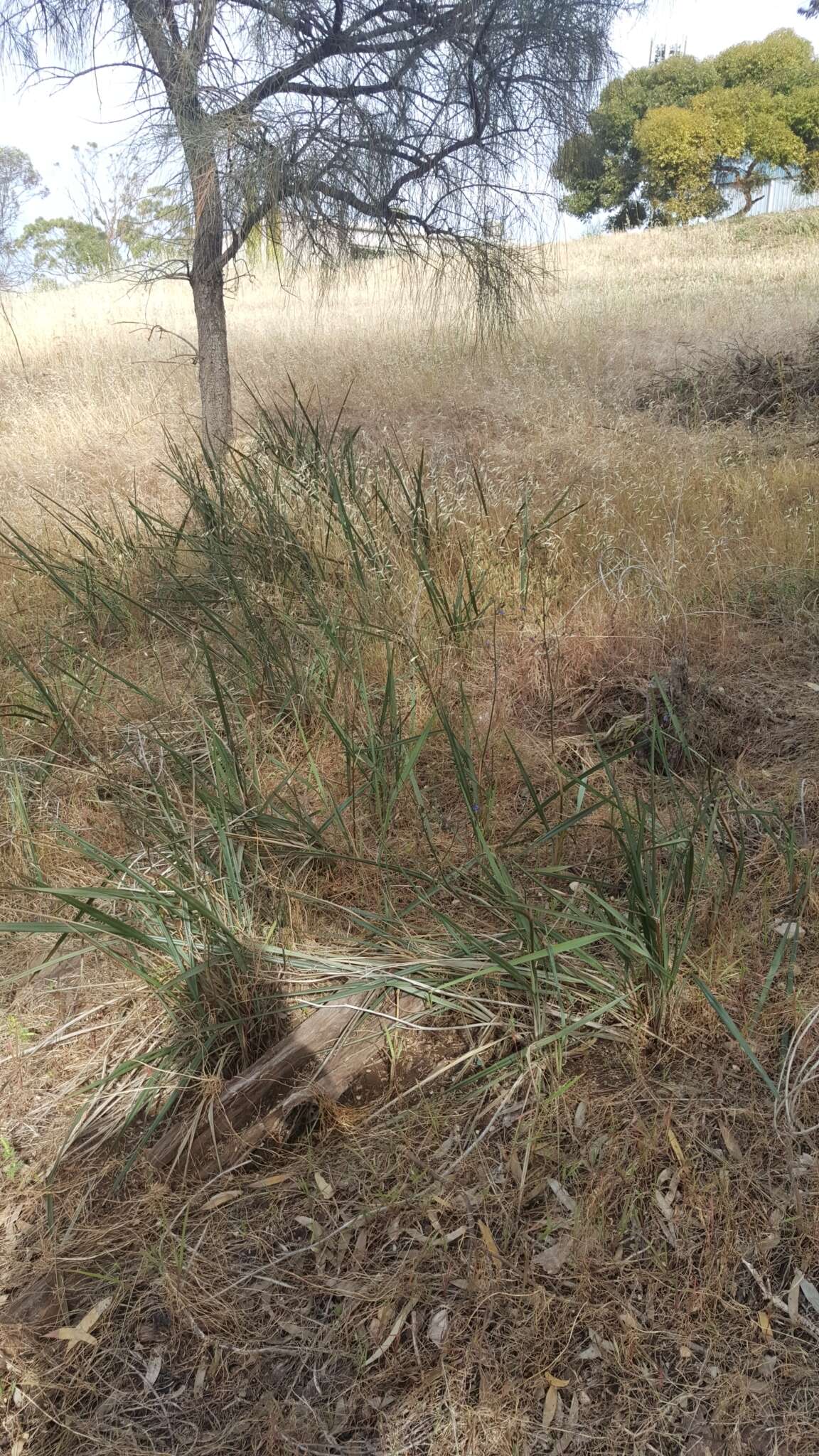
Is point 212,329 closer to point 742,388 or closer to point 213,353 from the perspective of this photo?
point 213,353

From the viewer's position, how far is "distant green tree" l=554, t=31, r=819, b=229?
18.9m

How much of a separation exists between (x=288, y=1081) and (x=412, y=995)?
0.26 meters

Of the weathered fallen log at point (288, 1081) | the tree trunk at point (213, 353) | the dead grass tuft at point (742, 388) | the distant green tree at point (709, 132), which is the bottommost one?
the weathered fallen log at point (288, 1081)

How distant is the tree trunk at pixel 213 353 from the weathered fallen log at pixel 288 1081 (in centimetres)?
421

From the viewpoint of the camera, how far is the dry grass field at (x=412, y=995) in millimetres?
1098

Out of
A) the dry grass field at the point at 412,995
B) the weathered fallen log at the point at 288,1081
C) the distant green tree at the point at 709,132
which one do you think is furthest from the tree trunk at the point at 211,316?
the distant green tree at the point at 709,132

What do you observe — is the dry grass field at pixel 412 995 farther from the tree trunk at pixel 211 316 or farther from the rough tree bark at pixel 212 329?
the rough tree bark at pixel 212 329

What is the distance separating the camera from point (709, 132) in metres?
19.0

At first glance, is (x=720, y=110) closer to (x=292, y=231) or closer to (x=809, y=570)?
(x=292, y=231)

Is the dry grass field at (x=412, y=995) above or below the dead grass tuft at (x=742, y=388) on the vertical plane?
Result: below

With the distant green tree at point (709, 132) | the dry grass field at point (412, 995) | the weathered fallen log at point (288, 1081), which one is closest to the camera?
the dry grass field at point (412, 995)

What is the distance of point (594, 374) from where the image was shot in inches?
261

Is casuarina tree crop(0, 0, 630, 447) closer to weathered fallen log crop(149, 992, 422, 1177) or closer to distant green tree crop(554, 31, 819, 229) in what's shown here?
weathered fallen log crop(149, 992, 422, 1177)

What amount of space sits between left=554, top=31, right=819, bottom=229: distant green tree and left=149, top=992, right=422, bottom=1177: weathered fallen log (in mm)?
21050
